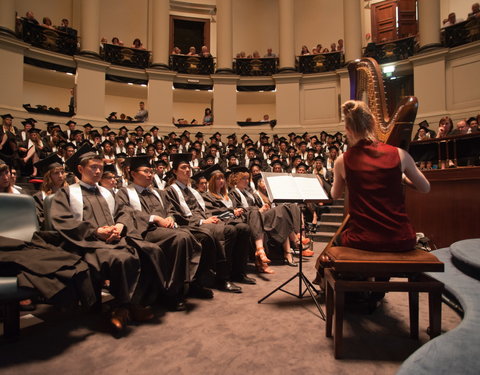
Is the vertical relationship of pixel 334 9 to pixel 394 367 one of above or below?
above

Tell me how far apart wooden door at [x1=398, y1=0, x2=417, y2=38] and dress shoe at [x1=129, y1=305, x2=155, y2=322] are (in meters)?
18.0

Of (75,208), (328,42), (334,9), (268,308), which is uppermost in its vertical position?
(334,9)

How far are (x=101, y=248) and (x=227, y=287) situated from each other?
1.56m

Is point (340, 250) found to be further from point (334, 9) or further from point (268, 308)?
point (334, 9)

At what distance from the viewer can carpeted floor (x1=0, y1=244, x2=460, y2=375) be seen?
1949 mm

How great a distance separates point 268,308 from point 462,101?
45.6 ft

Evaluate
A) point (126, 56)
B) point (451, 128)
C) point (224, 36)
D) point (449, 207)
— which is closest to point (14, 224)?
point (449, 207)

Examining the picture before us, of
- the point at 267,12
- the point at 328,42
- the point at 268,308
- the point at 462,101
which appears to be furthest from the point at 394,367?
the point at 267,12

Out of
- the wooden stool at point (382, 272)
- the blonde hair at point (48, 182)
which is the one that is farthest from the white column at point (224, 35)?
the wooden stool at point (382, 272)

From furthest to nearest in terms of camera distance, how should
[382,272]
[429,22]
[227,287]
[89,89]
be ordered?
[89,89], [429,22], [227,287], [382,272]

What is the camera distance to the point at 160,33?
15359mm

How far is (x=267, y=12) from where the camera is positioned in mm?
19094

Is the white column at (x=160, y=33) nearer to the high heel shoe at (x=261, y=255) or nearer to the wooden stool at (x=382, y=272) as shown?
the high heel shoe at (x=261, y=255)

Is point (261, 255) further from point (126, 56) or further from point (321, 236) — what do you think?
point (126, 56)
